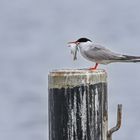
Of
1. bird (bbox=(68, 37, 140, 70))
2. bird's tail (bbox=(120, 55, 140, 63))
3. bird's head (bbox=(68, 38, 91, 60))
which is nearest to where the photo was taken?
bird's tail (bbox=(120, 55, 140, 63))

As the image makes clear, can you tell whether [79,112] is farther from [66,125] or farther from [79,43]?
[79,43]

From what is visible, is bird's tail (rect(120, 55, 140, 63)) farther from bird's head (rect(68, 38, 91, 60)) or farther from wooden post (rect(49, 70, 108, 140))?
wooden post (rect(49, 70, 108, 140))

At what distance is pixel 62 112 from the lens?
14.2 feet

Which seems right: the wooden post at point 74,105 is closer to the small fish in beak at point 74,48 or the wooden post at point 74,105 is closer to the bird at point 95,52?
the small fish in beak at point 74,48

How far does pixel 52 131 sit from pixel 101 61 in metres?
2.33

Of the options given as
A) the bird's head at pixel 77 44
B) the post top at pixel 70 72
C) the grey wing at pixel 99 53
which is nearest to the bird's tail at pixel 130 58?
the grey wing at pixel 99 53

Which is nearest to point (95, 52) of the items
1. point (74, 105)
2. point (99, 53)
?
point (99, 53)

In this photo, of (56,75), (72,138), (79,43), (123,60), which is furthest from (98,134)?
(79,43)

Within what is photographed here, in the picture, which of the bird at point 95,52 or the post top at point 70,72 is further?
the bird at point 95,52

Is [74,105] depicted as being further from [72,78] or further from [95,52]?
[95,52]

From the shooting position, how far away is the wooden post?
170 inches

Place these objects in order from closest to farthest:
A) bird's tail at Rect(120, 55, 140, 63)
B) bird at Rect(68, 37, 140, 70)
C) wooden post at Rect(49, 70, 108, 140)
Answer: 1. wooden post at Rect(49, 70, 108, 140)
2. bird's tail at Rect(120, 55, 140, 63)
3. bird at Rect(68, 37, 140, 70)

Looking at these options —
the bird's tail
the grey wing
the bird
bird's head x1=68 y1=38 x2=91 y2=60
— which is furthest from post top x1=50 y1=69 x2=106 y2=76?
the grey wing

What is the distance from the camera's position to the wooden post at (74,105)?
170 inches
